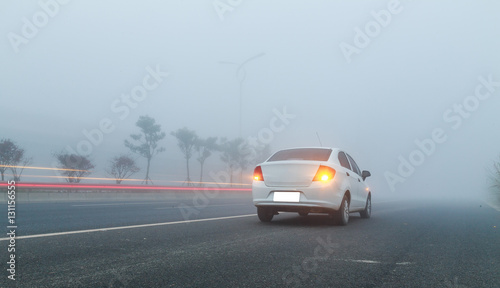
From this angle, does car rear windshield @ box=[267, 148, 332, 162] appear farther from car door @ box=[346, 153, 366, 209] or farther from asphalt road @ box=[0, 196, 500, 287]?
asphalt road @ box=[0, 196, 500, 287]

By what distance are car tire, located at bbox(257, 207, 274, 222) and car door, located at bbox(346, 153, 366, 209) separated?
1.93 m

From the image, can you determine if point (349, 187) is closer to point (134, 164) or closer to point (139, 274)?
point (139, 274)

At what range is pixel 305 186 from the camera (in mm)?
8055

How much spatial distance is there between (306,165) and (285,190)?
630mm

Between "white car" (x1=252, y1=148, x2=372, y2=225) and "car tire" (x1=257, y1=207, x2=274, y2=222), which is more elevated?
"white car" (x1=252, y1=148, x2=372, y2=225)

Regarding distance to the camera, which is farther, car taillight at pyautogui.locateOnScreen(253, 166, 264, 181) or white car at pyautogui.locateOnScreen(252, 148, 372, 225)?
car taillight at pyautogui.locateOnScreen(253, 166, 264, 181)

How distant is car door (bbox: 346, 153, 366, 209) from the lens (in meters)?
9.64

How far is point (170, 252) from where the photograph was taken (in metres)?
4.92

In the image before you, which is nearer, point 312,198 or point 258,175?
point 312,198

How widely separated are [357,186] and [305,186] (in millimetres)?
2297

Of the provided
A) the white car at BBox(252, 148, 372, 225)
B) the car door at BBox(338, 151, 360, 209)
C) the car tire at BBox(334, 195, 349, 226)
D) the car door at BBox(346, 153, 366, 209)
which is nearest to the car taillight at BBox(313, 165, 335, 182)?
the white car at BBox(252, 148, 372, 225)

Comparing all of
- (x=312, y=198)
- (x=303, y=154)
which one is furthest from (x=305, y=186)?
(x=303, y=154)

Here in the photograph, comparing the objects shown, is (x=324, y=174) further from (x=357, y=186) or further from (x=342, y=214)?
(x=357, y=186)

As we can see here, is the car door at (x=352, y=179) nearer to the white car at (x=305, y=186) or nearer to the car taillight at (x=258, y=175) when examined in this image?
the white car at (x=305, y=186)
